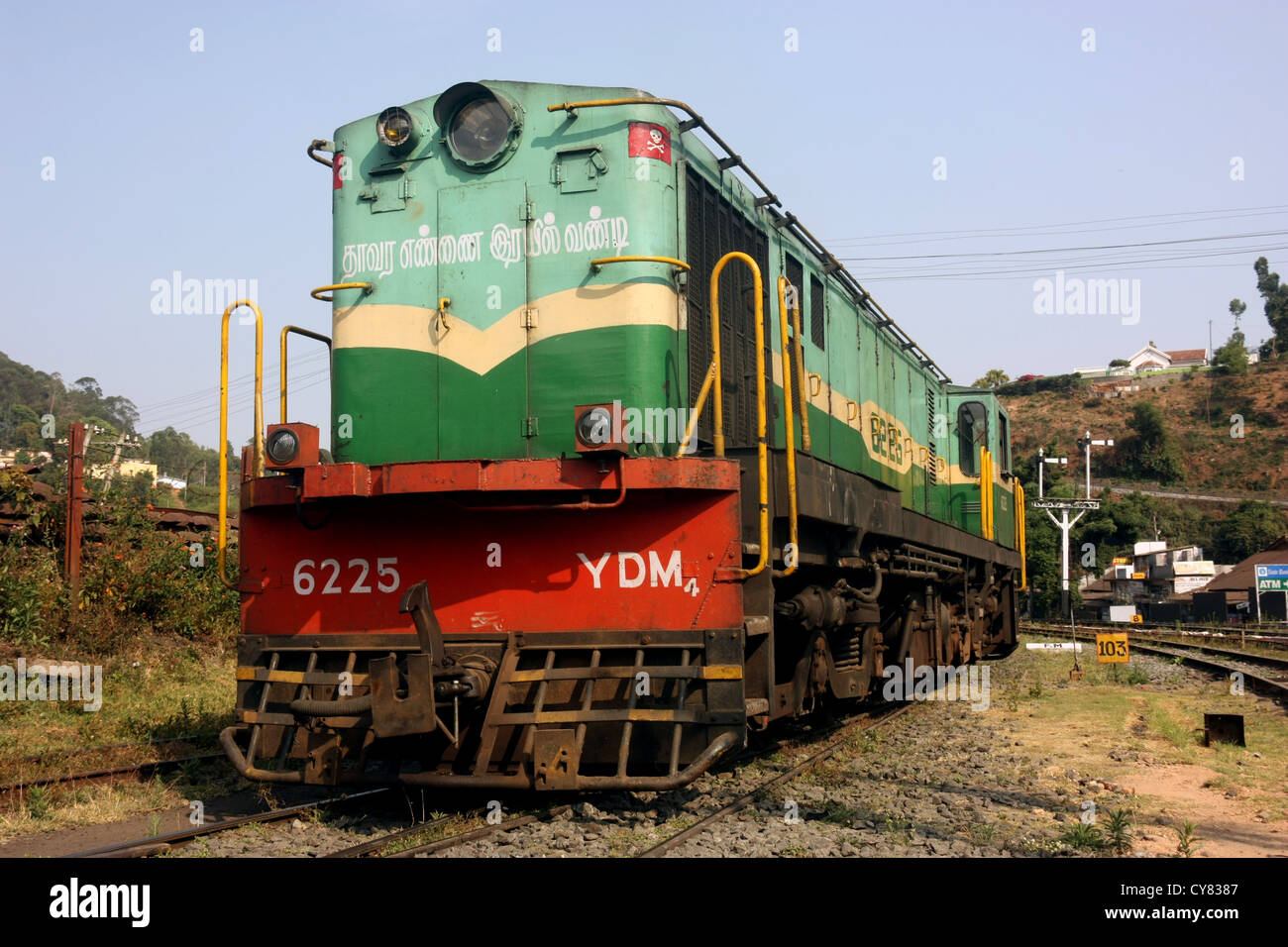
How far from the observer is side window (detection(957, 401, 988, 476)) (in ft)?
48.0

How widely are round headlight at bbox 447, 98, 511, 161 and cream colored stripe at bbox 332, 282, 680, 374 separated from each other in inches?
38.1

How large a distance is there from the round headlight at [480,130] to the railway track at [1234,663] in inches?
486

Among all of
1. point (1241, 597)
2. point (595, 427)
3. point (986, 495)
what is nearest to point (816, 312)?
point (595, 427)

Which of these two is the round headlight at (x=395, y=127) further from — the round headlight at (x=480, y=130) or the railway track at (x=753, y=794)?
the railway track at (x=753, y=794)

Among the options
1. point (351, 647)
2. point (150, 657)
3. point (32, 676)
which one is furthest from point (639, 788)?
point (150, 657)

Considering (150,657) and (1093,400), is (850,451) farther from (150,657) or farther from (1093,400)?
(1093,400)

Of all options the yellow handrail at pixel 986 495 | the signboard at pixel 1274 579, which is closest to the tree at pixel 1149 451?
the signboard at pixel 1274 579

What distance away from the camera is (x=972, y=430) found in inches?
584

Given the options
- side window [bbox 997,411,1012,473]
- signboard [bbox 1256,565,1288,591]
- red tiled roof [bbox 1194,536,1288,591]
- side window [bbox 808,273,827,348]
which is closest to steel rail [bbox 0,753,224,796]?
side window [bbox 808,273,827,348]

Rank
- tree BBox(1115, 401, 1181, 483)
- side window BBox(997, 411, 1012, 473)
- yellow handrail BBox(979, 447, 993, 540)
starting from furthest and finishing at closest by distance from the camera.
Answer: tree BBox(1115, 401, 1181, 483), side window BBox(997, 411, 1012, 473), yellow handrail BBox(979, 447, 993, 540)

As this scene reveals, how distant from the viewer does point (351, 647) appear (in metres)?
6.14

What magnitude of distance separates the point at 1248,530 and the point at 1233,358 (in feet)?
135

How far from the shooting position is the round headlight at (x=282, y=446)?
6.03 meters

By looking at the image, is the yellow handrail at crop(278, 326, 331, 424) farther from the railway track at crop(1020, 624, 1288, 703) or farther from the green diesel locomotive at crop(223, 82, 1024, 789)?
the railway track at crop(1020, 624, 1288, 703)
